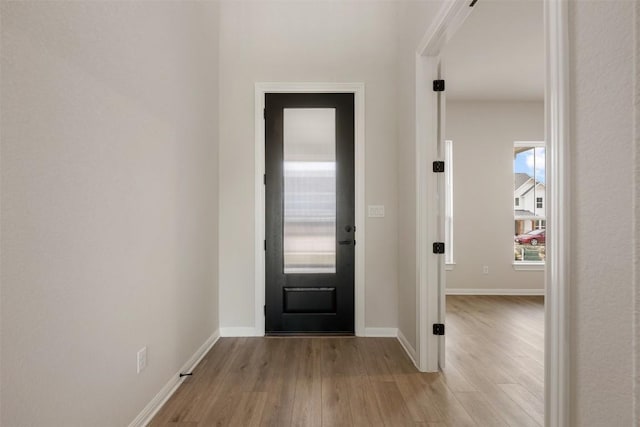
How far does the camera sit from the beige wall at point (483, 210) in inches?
203

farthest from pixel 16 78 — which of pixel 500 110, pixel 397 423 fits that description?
pixel 500 110

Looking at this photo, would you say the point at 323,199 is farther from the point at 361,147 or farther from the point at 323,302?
the point at 323,302

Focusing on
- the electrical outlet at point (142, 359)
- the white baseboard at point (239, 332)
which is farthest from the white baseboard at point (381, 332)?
the electrical outlet at point (142, 359)

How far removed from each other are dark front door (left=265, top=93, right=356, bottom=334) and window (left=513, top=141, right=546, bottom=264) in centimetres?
373

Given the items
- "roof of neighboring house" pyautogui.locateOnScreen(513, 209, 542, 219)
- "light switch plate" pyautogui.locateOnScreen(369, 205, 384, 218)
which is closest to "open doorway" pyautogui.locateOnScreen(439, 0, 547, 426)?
"roof of neighboring house" pyautogui.locateOnScreen(513, 209, 542, 219)

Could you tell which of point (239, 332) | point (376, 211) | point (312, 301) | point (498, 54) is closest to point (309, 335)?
point (312, 301)

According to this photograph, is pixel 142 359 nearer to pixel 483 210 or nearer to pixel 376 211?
pixel 376 211

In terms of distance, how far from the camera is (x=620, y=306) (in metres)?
0.84

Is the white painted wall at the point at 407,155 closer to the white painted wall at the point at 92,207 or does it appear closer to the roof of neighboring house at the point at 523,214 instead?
the white painted wall at the point at 92,207

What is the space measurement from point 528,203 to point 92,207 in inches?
240

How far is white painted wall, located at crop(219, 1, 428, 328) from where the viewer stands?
3146mm

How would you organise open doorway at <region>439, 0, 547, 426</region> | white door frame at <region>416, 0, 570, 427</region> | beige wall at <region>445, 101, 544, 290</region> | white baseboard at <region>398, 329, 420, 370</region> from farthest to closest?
beige wall at <region>445, 101, 544, 290</region> → open doorway at <region>439, 0, 547, 426</region> → white baseboard at <region>398, 329, 420, 370</region> → white door frame at <region>416, 0, 570, 427</region>

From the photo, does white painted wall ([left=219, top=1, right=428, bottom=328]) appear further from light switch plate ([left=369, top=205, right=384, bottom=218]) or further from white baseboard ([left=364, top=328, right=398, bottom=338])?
white baseboard ([left=364, top=328, right=398, bottom=338])

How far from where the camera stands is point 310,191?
3152 millimetres
